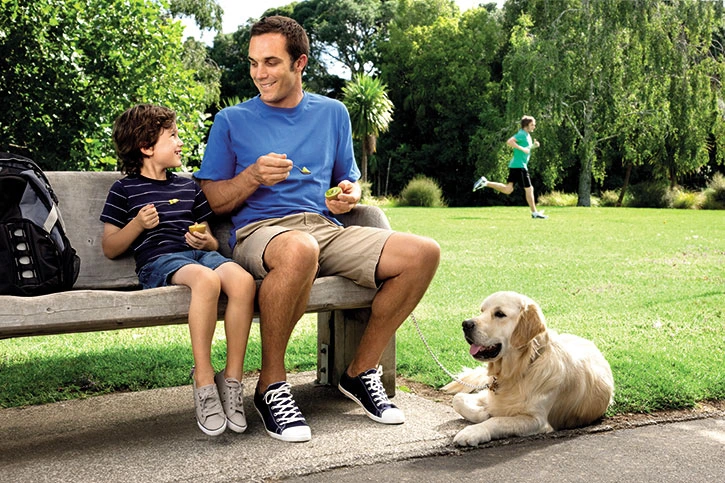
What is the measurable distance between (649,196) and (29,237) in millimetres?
23046

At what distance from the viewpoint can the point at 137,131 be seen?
342 centimetres

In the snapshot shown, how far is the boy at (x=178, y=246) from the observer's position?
3055mm

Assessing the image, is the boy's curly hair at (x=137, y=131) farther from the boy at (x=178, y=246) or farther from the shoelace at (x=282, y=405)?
the shoelace at (x=282, y=405)

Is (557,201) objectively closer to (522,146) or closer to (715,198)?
(715,198)

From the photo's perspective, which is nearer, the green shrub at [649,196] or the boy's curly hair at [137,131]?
the boy's curly hair at [137,131]

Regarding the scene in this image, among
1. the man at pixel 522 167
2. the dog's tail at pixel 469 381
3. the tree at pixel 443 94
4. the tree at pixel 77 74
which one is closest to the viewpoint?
the dog's tail at pixel 469 381

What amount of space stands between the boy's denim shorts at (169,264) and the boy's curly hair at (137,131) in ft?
1.44

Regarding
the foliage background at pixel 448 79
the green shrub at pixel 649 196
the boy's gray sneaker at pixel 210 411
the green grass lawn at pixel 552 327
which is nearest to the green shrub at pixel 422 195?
the foliage background at pixel 448 79

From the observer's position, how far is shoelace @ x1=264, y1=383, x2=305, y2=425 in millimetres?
3168

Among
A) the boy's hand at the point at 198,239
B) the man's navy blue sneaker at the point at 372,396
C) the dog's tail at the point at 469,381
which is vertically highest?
the boy's hand at the point at 198,239

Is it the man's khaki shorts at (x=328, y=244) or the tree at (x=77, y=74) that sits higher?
the tree at (x=77, y=74)

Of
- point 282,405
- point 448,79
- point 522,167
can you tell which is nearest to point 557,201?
point 522,167

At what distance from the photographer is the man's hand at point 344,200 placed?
3.63 meters

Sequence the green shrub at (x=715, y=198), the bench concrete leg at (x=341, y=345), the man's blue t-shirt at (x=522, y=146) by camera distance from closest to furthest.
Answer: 1. the bench concrete leg at (x=341, y=345)
2. the man's blue t-shirt at (x=522, y=146)
3. the green shrub at (x=715, y=198)
